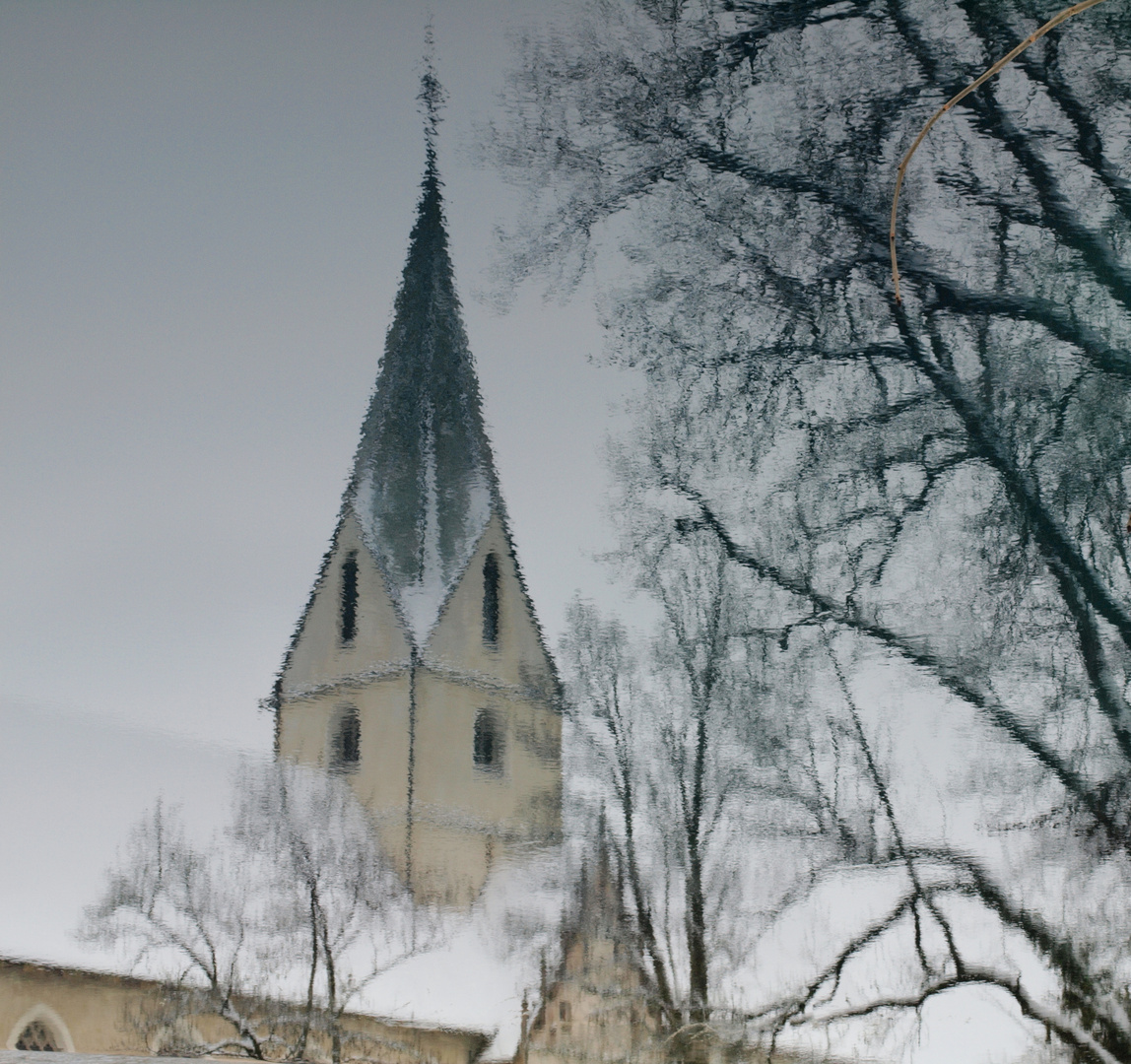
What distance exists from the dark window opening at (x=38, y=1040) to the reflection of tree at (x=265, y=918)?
12 cm

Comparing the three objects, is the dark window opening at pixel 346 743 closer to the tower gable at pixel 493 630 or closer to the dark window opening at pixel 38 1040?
the tower gable at pixel 493 630

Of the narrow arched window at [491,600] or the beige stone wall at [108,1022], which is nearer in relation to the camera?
the beige stone wall at [108,1022]

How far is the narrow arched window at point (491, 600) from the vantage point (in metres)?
1.81

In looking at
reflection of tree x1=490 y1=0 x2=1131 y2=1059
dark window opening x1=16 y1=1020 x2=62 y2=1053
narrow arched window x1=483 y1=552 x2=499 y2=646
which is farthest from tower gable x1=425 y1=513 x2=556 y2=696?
dark window opening x1=16 y1=1020 x2=62 y2=1053

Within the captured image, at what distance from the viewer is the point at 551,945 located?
5.62 ft

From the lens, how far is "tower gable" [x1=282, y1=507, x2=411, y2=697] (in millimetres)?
1766

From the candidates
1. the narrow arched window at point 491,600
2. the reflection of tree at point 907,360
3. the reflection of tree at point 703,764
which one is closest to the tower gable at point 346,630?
the narrow arched window at point 491,600

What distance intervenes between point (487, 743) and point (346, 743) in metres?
0.21

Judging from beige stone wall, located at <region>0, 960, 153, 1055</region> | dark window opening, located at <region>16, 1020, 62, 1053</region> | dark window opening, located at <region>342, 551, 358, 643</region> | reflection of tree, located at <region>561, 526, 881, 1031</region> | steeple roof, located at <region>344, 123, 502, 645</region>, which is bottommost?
dark window opening, located at <region>16, 1020, 62, 1053</region>

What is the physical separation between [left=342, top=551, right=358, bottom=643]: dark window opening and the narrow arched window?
20cm

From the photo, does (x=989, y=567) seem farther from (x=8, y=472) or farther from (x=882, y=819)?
(x=8, y=472)

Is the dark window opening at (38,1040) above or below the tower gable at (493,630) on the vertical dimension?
below

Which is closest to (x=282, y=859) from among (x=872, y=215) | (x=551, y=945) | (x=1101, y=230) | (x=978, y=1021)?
(x=551, y=945)

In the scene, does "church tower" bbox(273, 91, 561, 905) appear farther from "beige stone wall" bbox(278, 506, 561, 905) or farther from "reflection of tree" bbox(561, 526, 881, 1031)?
"reflection of tree" bbox(561, 526, 881, 1031)
